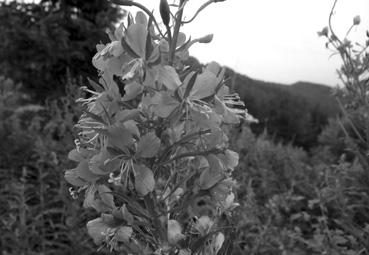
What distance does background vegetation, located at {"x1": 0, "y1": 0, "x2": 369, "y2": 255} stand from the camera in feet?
11.3

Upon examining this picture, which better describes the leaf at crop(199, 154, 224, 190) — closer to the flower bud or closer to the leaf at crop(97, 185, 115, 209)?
the leaf at crop(97, 185, 115, 209)

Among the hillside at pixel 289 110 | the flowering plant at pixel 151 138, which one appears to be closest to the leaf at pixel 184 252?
the flowering plant at pixel 151 138

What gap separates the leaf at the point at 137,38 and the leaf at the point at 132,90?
10 centimetres

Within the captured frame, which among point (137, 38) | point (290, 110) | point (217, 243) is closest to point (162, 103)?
point (137, 38)

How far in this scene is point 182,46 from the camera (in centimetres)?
151

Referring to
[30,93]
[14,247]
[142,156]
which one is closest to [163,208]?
[142,156]

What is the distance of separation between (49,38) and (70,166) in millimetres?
7050

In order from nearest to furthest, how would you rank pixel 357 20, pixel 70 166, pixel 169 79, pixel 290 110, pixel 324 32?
1. pixel 169 79
2. pixel 357 20
3. pixel 324 32
4. pixel 70 166
5. pixel 290 110

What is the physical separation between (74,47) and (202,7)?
10218 millimetres

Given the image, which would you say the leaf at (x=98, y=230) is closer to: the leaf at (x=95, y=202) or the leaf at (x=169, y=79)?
the leaf at (x=95, y=202)

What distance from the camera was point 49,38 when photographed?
1040 cm

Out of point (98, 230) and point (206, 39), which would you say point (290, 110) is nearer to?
point (206, 39)

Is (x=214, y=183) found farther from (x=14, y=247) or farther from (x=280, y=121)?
(x=280, y=121)

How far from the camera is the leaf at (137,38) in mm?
1363
